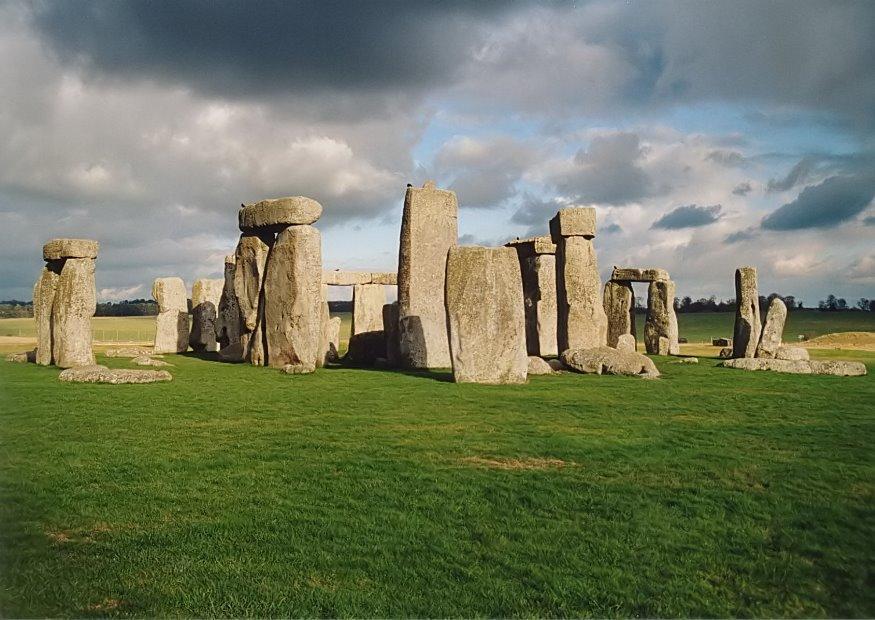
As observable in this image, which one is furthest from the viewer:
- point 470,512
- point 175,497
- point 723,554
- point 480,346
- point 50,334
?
point 50,334

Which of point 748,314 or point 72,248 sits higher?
point 72,248

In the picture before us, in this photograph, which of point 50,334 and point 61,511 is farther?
point 50,334

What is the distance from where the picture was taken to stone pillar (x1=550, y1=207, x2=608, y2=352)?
18062 mm

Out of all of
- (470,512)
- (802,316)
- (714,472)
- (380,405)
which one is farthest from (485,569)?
(802,316)

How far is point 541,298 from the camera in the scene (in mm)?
21766

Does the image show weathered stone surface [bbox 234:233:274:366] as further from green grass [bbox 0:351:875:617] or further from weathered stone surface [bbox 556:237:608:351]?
green grass [bbox 0:351:875:617]

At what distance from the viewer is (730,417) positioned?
919 centimetres

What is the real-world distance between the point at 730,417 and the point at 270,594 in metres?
7.03

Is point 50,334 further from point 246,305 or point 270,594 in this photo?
point 270,594

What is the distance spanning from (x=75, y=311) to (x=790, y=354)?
52.5 feet

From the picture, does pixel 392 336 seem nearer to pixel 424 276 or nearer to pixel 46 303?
pixel 424 276

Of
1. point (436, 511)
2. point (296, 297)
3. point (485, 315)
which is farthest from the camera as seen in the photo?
point (296, 297)

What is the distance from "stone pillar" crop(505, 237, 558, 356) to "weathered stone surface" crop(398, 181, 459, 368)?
17.0 ft

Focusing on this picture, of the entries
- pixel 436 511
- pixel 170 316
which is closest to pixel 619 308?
pixel 170 316
